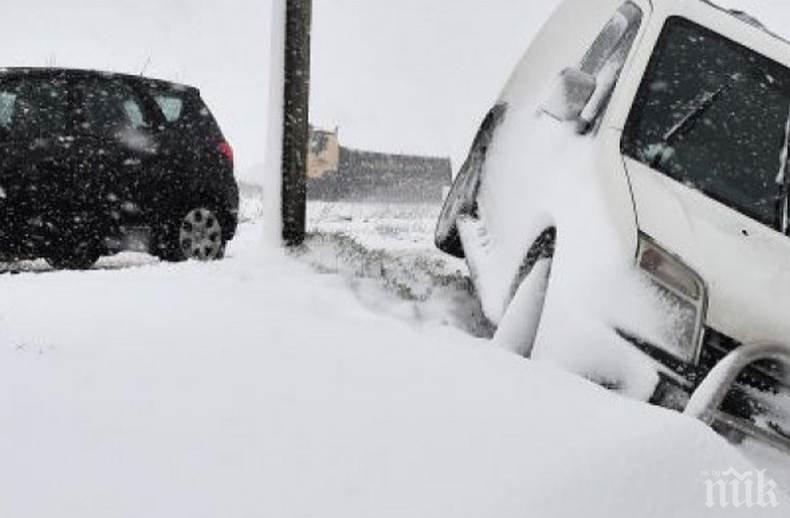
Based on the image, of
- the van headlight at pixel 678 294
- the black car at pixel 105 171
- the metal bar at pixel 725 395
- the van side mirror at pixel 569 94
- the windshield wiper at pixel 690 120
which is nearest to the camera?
the metal bar at pixel 725 395

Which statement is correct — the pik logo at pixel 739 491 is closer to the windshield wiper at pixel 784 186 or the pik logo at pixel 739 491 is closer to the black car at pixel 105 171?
the windshield wiper at pixel 784 186

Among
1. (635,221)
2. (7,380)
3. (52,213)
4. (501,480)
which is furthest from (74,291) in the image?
(52,213)

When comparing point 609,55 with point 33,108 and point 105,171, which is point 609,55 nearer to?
point 105,171

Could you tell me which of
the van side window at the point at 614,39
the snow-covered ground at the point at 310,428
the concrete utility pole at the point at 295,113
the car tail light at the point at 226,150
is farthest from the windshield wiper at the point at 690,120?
the car tail light at the point at 226,150

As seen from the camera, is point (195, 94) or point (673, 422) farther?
point (195, 94)

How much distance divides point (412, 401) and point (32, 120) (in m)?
6.08

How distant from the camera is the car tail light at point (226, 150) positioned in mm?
9781

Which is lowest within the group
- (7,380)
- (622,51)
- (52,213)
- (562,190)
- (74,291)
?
(52,213)

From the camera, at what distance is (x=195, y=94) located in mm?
9859

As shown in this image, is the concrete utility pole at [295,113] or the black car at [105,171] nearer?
the concrete utility pole at [295,113]

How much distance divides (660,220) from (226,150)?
20.8 feet

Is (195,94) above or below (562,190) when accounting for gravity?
below

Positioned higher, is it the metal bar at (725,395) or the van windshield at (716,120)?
the van windshield at (716,120)

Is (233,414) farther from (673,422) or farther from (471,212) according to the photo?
(471,212)
